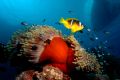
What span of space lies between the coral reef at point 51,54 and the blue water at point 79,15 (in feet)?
12.6

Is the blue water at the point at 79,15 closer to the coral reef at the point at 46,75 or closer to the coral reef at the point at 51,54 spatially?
the coral reef at the point at 51,54

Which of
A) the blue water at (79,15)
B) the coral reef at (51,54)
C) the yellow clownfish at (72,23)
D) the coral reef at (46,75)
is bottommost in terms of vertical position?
the coral reef at (46,75)

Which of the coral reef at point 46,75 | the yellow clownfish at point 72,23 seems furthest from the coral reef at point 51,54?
the yellow clownfish at point 72,23

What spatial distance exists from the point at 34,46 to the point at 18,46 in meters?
0.56

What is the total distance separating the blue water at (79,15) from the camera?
79.9 ft

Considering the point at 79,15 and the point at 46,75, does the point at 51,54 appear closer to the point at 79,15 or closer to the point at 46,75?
the point at 46,75

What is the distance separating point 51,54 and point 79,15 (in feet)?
128

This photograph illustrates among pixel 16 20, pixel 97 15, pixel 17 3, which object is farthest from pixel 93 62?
pixel 17 3

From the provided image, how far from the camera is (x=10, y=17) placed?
6362 cm

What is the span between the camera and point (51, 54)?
4938 mm

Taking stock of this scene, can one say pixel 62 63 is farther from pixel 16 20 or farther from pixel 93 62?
pixel 16 20

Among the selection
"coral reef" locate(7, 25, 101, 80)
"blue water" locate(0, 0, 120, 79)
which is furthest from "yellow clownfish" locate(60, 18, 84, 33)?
"blue water" locate(0, 0, 120, 79)

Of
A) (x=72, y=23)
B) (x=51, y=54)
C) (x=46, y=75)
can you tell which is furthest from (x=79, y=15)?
(x=46, y=75)

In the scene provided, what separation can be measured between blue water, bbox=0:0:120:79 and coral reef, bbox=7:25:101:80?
385cm
